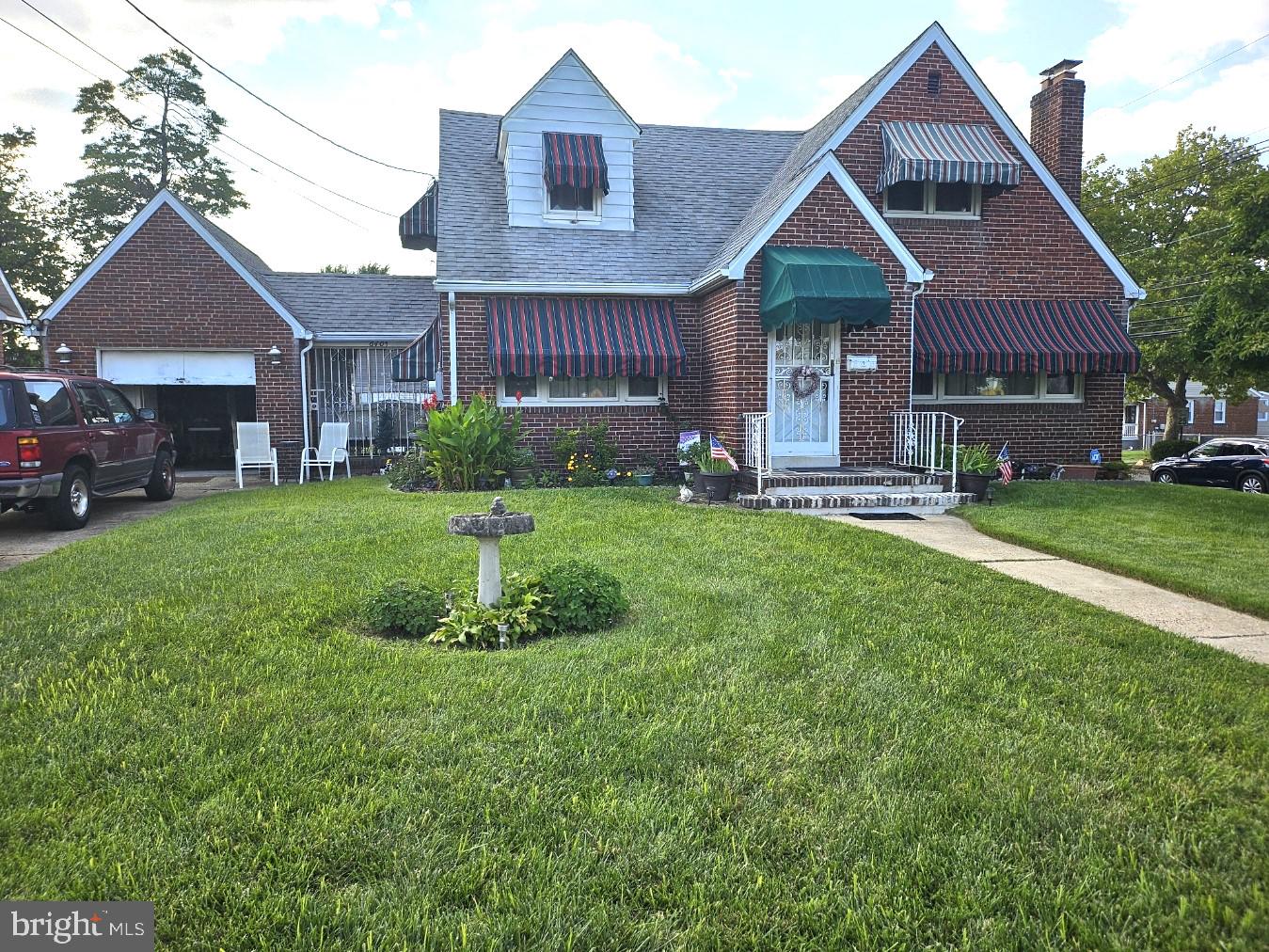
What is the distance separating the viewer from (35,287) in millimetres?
29938

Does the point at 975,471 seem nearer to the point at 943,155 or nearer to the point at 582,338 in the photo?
the point at 943,155

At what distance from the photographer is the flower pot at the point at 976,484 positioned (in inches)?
438

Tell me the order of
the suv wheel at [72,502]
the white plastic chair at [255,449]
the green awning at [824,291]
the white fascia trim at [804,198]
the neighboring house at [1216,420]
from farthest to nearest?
1. the neighboring house at [1216,420]
2. the white plastic chair at [255,449]
3. the white fascia trim at [804,198]
4. the green awning at [824,291]
5. the suv wheel at [72,502]

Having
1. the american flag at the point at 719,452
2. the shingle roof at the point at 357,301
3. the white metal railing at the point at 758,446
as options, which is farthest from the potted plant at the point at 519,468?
the shingle roof at the point at 357,301

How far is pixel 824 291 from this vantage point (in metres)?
10.7

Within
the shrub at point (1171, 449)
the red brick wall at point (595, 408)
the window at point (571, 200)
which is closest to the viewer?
the red brick wall at point (595, 408)

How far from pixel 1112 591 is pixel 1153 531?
3.35 meters

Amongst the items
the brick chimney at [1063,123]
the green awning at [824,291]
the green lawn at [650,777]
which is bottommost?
the green lawn at [650,777]

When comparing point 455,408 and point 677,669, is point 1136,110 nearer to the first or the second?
point 455,408

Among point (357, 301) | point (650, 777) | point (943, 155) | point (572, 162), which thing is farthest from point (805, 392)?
point (357, 301)

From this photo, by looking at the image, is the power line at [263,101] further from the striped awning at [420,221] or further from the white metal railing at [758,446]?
the white metal railing at [758,446]

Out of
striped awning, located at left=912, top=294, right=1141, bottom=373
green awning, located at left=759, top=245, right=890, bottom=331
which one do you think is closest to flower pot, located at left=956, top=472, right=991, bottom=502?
green awning, located at left=759, top=245, right=890, bottom=331

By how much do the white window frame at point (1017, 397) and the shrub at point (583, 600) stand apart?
35.5 feet

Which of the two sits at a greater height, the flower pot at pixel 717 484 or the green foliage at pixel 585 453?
the green foliage at pixel 585 453
